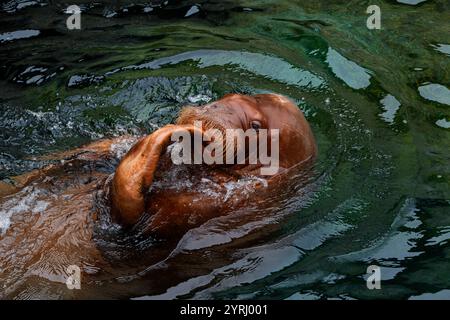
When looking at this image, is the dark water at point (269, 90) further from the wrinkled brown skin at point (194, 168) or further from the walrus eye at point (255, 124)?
the walrus eye at point (255, 124)

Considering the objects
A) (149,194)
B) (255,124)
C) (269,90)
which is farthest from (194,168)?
(269,90)

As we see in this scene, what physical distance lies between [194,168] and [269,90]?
86.5 inches

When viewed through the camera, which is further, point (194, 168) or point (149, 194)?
point (194, 168)

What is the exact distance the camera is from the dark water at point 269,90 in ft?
14.6

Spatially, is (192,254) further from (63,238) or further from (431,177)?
(431,177)

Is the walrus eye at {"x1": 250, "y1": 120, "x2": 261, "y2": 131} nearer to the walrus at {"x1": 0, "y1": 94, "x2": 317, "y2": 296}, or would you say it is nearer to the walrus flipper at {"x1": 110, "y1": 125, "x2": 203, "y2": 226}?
the walrus at {"x1": 0, "y1": 94, "x2": 317, "y2": 296}

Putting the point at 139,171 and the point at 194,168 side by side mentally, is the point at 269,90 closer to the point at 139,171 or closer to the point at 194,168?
the point at 194,168

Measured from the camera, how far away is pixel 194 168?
15.4 ft

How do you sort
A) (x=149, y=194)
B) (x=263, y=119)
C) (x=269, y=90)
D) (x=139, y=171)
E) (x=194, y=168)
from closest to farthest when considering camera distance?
(x=139, y=171) → (x=149, y=194) → (x=194, y=168) → (x=263, y=119) → (x=269, y=90)

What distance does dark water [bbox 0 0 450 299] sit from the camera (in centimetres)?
445

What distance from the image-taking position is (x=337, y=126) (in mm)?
6129

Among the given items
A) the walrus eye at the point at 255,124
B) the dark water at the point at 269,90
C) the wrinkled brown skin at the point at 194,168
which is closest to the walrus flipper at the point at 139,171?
the wrinkled brown skin at the point at 194,168

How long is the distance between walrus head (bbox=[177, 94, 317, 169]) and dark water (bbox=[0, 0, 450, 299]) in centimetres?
34

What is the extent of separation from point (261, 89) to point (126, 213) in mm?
2671
